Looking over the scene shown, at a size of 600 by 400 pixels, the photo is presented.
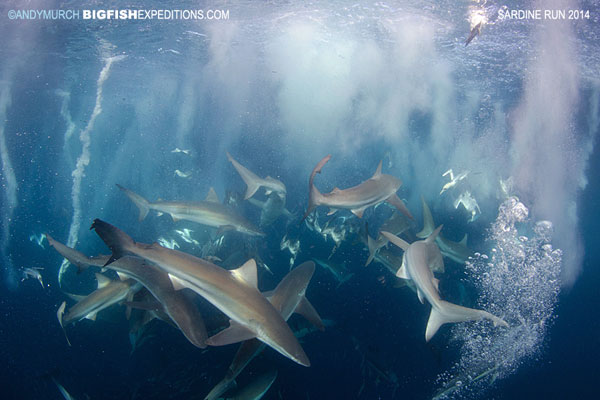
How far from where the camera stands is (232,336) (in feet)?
9.04

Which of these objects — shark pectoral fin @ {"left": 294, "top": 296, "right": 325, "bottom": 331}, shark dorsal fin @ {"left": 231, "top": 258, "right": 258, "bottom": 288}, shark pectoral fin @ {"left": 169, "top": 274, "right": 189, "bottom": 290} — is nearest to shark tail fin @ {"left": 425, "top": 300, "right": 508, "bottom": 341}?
shark pectoral fin @ {"left": 294, "top": 296, "right": 325, "bottom": 331}

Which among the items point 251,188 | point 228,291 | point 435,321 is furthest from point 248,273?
point 251,188

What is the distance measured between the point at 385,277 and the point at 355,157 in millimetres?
11403

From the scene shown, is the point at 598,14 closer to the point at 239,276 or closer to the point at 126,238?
the point at 239,276

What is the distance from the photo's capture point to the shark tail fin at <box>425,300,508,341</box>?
3.85m

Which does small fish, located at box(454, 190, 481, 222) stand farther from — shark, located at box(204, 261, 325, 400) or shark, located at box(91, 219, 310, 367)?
shark, located at box(91, 219, 310, 367)

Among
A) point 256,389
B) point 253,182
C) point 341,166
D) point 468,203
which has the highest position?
point 253,182

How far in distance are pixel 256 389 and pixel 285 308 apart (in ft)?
7.50

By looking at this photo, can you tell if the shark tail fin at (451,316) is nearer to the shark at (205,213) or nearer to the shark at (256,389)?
the shark at (256,389)

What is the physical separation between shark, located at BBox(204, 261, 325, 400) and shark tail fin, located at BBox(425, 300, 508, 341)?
159 centimetres

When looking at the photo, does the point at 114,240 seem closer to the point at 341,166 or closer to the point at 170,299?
the point at 170,299

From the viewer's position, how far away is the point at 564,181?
30.6 m

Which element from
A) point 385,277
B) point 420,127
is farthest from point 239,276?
point 420,127

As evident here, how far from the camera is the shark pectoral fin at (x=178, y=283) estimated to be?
3209mm
